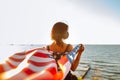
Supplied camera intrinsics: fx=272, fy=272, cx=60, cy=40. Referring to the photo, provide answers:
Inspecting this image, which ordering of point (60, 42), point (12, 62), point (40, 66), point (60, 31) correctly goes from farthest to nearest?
point (60, 42) < point (60, 31) < point (12, 62) < point (40, 66)

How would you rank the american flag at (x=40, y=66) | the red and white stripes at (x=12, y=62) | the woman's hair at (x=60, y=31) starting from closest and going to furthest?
the american flag at (x=40, y=66), the red and white stripes at (x=12, y=62), the woman's hair at (x=60, y=31)

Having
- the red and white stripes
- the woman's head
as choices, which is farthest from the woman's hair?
the red and white stripes

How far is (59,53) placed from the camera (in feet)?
14.4

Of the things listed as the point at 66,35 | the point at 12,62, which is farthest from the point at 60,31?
the point at 12,62

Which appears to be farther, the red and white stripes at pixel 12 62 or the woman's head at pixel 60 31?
the woman's head at pixel 60 31

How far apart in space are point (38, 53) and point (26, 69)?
53cm

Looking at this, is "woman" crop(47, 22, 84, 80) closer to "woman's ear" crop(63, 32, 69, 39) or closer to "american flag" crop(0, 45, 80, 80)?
"woman's ear" crop(63, 32, 69, 39)

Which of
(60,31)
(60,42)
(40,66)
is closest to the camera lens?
(40,66)

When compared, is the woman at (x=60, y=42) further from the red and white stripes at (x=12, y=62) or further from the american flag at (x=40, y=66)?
the red and white stripes at (x=12, y=62)

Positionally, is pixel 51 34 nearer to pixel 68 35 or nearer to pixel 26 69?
pixel 68 35

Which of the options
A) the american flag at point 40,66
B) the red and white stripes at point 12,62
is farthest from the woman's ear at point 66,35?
the red and white stripes at point 12,62

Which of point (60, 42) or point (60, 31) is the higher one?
point (60, 31)

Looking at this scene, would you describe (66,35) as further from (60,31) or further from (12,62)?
(12,62)

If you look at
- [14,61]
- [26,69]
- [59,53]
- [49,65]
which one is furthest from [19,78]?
[59,53]
